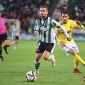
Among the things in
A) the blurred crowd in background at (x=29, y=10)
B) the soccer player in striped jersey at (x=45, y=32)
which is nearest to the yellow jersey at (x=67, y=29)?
the soccer player in striped jersey at (x=45, y=32)

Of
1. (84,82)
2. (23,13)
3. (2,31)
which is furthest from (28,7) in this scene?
(84,82)

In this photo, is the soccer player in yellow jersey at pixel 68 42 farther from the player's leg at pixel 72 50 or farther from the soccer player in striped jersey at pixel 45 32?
the soccer player in striped jersey at pixel 45 32

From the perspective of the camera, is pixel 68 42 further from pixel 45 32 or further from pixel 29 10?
pixel 29 10

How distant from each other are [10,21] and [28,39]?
2511mm

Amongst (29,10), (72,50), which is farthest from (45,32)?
(29,10)

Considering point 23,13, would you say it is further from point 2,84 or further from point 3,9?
point 2,84

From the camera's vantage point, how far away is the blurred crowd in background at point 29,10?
3647cm

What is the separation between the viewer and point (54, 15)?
1438 inches

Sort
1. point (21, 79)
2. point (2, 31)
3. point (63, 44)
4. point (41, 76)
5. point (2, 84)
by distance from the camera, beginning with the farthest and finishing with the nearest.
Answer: point (2, 31) < point (63, 44) < point (41, 76) < point (21, 79) < point (2, 84)

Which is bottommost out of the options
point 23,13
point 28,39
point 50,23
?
point 28,39

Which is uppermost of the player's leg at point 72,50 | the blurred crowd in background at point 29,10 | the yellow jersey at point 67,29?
the yellow jersey at point 67,29

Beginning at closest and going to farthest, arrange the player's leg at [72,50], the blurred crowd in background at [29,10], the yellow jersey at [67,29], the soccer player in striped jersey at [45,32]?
the soccer player in striped jersey at [45,32] → the player's leg at [72,50] → the yellow jersey at [67,29] → the blurred crowd in background at [29,10]

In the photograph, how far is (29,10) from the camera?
37469 millimetres

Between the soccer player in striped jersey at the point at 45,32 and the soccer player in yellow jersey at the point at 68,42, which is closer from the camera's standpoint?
the soccer player in striped jersey at the point at 45,32
